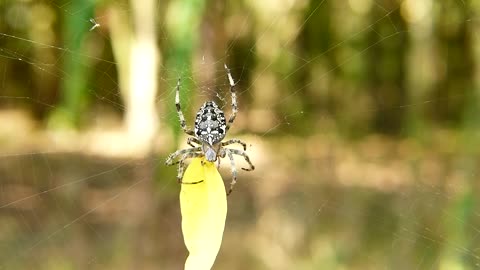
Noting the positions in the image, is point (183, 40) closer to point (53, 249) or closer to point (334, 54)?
point (53, 249)

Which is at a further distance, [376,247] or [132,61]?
[132,61]

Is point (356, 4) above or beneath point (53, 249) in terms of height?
above

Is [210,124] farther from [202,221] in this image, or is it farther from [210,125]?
[202,221]

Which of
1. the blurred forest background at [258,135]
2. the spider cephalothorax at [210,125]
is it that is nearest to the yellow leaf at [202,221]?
the spider cephalothorax at [210,125]

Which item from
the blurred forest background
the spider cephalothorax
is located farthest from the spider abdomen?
the blurred forest background

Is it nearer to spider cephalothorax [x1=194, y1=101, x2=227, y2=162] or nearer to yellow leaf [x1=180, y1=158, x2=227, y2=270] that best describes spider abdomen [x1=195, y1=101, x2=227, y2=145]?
spider cephalothorax [x1=194, y1=101, x2=227, y2=162]

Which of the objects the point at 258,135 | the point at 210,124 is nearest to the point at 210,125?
the point at 210,124

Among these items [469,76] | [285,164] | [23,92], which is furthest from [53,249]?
[469,76]
